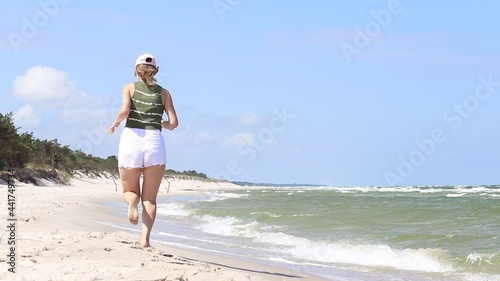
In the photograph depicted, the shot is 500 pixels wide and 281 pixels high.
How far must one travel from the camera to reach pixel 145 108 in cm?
600

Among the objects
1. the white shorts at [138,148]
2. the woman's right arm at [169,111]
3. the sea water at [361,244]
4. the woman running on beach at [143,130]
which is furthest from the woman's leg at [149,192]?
the sea water at [361,244]

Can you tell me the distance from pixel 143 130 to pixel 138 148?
0.18 metres

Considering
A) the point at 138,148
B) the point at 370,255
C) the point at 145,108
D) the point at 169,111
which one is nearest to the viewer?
the point at 138,148

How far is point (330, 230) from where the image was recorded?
1711 centimetres

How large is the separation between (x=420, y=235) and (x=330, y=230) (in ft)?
8.52

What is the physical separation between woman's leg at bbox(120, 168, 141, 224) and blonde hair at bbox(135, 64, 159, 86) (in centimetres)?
86

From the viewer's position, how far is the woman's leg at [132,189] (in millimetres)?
6008

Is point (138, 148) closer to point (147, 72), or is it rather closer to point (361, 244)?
point (147, 72)

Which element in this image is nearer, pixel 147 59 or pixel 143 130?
pixel 143 130

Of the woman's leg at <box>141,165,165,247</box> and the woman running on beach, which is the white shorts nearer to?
the woman running on beach

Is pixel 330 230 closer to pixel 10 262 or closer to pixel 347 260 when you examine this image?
pixel 347 260

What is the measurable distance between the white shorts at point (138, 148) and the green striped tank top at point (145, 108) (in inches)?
2.4

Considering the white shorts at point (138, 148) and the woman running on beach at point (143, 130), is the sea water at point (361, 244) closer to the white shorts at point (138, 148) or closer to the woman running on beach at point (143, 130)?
the woman running on beach at point (143, 130)

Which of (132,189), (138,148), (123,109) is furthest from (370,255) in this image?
(123,109)
